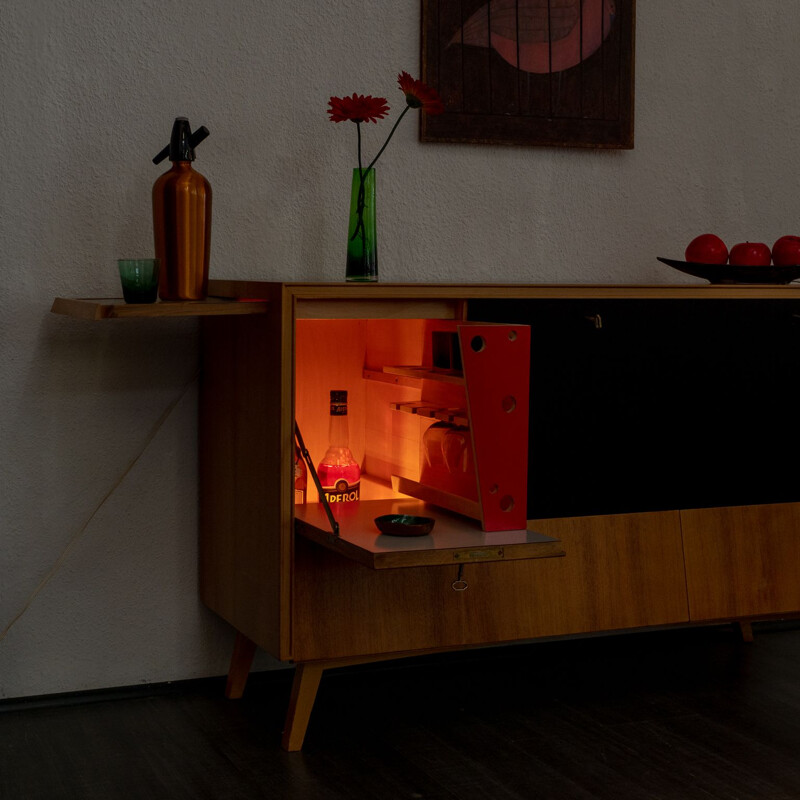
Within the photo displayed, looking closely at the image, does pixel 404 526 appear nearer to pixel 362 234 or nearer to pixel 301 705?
pixel 301 705

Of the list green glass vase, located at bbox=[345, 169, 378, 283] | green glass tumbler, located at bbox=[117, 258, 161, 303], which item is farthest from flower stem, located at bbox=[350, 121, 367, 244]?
green glass tumbler, located at bbox=[117, 258, 161, 303]

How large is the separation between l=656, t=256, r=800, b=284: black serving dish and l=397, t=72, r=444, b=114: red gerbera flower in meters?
0.74

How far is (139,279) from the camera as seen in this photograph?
7.62 ft

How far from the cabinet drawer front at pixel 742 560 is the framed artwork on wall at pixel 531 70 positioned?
109cm

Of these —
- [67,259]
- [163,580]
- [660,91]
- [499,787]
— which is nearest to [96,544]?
[163,580]

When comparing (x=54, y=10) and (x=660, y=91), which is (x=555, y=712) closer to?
(x=660, y=91)

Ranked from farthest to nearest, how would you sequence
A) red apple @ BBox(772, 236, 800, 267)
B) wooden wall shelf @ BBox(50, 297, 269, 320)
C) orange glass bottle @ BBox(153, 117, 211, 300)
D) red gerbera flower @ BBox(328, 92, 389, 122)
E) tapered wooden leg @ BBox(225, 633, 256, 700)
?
red apple @ BBox(772, 236, 800, 267), tapered wooden leg @ BBox(225, 633, 256, 700), red gerbera flower @ BBox(328, 92, 389, 122), orange glass bottle @ BBox(153, 117, 211, 300), wooden wall shelf @ BBox(50, 297, 269, 320)

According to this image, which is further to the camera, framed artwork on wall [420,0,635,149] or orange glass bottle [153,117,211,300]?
framed artwork on wall [420,0,635,149]

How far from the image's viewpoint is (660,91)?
3.29 m

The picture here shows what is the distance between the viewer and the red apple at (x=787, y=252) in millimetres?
2922

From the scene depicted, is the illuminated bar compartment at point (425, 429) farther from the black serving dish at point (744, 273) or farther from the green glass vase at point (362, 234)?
the black serving dish at point (744, 273)

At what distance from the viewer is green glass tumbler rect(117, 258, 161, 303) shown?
7.60 feet

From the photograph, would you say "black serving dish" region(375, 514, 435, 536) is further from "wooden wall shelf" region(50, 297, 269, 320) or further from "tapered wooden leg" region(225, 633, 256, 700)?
"tapered wooden leg" region(225, 633, 256, 700)

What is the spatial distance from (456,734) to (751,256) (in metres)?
1.38
